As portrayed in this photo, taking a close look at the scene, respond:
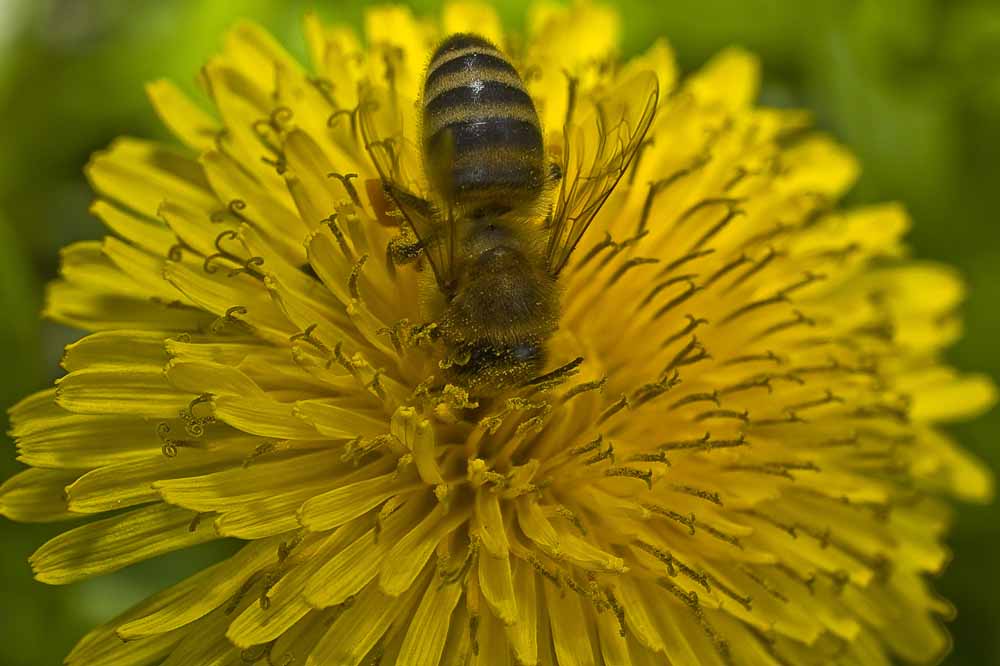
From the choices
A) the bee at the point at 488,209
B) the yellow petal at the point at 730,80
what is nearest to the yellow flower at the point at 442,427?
the bee at the point at 488,209

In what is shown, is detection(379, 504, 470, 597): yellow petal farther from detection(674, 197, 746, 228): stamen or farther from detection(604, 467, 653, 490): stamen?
detection(674, 197, 746, 228): stamen

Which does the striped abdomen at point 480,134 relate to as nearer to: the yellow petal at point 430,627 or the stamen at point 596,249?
the stamen at point 596,249

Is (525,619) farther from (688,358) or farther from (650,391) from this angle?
(688,358)

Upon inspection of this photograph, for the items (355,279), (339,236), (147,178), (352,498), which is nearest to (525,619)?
(352,498)

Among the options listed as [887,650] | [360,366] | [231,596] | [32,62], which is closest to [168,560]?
[231,596]

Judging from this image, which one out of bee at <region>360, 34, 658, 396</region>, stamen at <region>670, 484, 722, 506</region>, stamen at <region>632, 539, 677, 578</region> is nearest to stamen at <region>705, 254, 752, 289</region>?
bee at <region>360, 34, 658, 396</region>

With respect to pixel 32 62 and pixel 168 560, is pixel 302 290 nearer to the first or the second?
pixel 168 560
